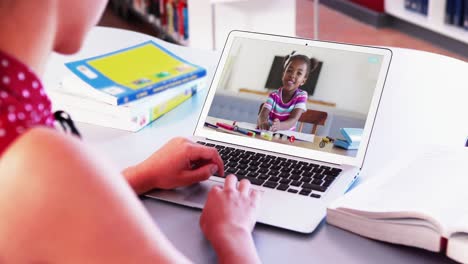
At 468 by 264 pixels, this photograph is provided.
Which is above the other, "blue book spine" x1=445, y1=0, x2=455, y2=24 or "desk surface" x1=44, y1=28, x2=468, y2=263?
"blue book spine" x1=445, y1=0, x2=455, y2=24

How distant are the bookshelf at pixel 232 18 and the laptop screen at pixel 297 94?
5.74ft

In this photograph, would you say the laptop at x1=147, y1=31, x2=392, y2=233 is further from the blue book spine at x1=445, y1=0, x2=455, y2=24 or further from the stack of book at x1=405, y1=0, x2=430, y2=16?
the stack of book at x1=405, y1=0, x2=430, y2=16

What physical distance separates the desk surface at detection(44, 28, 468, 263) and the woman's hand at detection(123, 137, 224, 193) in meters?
0.04

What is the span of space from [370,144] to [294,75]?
0.19 metres

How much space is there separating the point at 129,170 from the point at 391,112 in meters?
0.56

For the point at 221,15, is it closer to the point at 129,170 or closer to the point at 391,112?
the point at 391,112

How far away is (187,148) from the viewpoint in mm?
1147

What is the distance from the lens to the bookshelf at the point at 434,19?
4043mm

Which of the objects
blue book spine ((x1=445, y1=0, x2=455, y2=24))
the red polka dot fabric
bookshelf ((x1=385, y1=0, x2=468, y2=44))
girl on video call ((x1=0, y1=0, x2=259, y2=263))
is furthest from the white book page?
blue book spine ((x1=445, y1=0, x2=455, y2=24))

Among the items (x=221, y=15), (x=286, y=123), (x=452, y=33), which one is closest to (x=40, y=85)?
(x=286, y=123)

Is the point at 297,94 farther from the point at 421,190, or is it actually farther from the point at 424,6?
the point at 424,6

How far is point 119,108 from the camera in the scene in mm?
1389

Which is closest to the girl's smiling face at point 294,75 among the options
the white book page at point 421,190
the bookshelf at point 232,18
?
the white book page at point 421,190

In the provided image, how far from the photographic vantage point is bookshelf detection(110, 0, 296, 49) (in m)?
3.28
